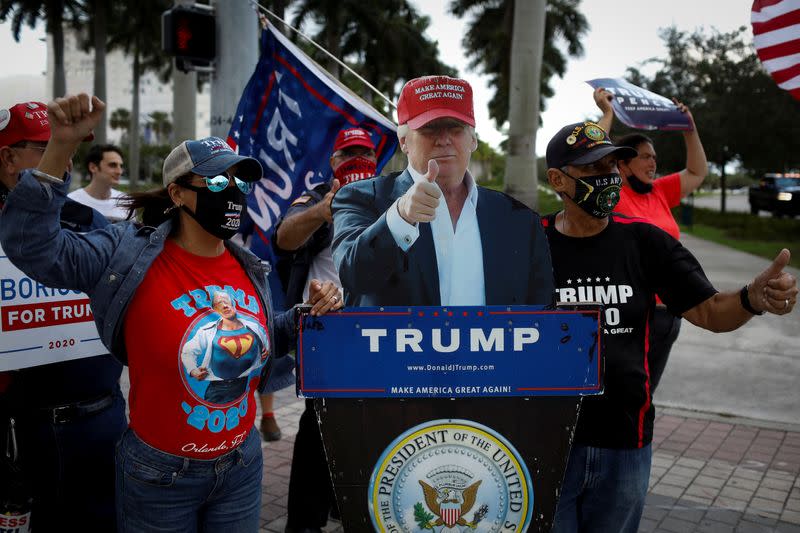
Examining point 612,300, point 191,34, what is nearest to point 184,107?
point 191,34

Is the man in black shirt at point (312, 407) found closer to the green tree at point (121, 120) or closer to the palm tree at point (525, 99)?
the palm tree at point (525, 99)

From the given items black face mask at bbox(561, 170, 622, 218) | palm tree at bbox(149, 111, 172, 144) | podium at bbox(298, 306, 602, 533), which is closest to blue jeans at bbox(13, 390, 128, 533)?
podium at bbox(298, 306, 602, 533)

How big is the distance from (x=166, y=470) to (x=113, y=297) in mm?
552

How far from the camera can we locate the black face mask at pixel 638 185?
→ 14.4 feet

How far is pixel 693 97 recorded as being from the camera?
32906mm

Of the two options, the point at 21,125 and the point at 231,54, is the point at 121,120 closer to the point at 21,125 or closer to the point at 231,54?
the point at 231,54

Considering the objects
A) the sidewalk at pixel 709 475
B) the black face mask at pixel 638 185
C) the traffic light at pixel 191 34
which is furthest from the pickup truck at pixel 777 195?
the traffic light at pixel 191 34

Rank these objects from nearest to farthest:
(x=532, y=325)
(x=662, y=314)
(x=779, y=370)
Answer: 1. (x=532, y=325)
2. (x=662, y=314)
3. (x=779, y=370)

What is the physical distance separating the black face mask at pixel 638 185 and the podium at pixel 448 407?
271 centimetres

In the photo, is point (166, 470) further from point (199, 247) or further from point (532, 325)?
point (532, 325)

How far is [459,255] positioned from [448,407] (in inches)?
17.5

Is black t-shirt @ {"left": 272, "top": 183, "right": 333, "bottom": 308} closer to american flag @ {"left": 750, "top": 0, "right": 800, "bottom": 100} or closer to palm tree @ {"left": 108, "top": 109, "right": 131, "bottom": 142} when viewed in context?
american flag @ {"left": 750, "top": 0, "right": 800, "bottom": 100}

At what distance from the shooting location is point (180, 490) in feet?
7.16

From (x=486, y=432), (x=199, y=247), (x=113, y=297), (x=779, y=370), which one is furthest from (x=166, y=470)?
(x=779, y=370)
